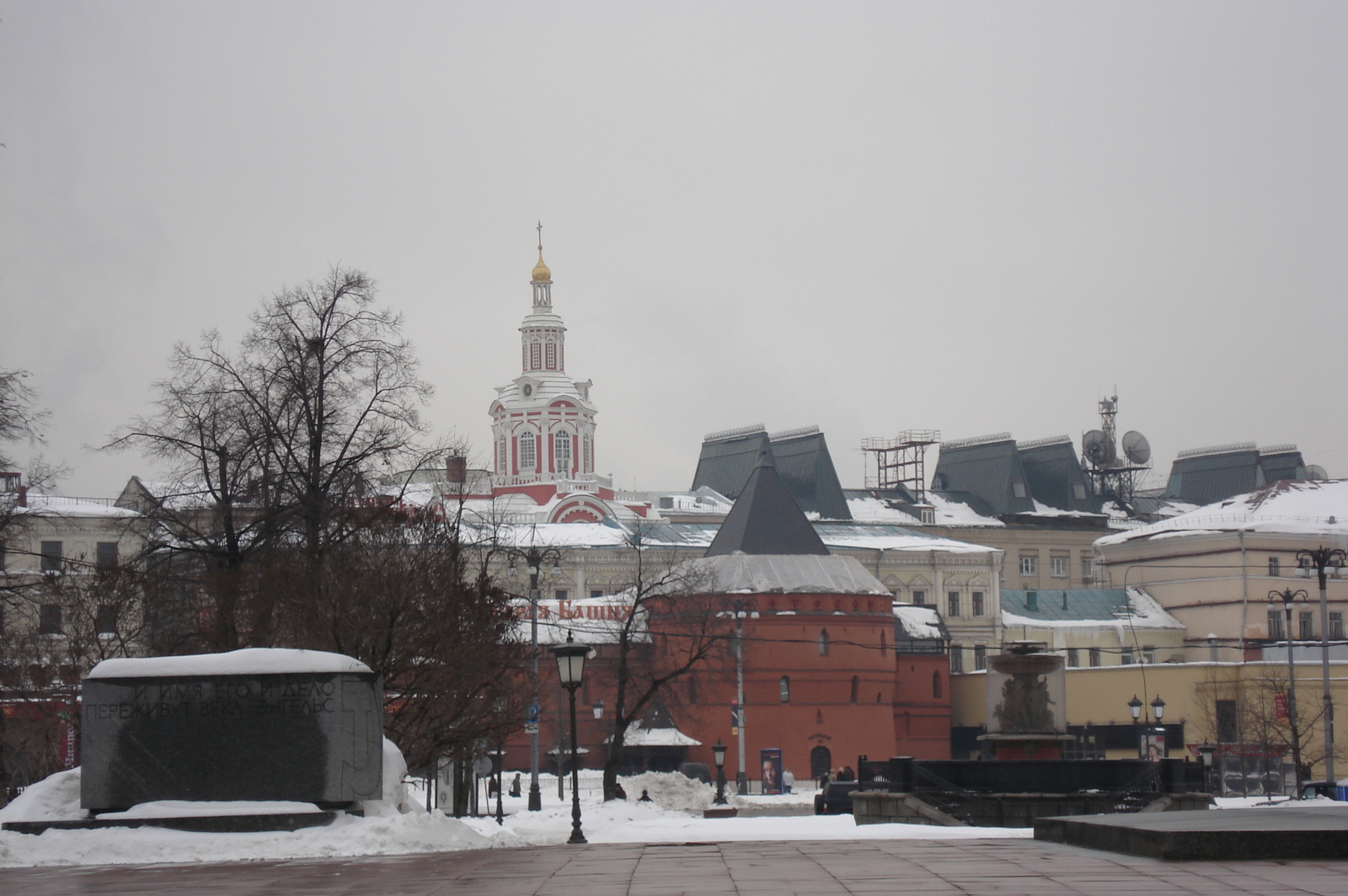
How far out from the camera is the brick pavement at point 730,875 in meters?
10.9

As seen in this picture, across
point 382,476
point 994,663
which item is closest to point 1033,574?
point 994,663

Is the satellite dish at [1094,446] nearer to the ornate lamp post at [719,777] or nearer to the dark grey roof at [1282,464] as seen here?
the dark grey roof at [1282,464]

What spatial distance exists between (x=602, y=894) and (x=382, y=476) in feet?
58.1

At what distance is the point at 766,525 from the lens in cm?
6581

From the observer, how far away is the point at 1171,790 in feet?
94.7

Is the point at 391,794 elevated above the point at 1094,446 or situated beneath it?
situated beneath

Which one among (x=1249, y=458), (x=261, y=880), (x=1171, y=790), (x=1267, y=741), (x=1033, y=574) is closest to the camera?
(x=261, y=880)

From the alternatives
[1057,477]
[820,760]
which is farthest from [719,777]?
[1057,477]

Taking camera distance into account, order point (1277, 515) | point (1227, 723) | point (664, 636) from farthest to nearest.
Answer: point (1277, 515) → point (1227, 723) → point (664, 636)

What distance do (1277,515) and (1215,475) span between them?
3877 centimetres

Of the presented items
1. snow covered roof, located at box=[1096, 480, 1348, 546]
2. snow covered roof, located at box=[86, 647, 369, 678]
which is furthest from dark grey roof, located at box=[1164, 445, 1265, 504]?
snow covered roof, located at box=[86, 647, 369, 678]

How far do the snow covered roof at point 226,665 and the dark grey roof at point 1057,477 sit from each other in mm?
98872

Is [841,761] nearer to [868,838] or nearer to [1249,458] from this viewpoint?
[868,838]

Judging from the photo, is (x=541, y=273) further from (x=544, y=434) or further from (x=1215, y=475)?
(x=1215, y=475)
